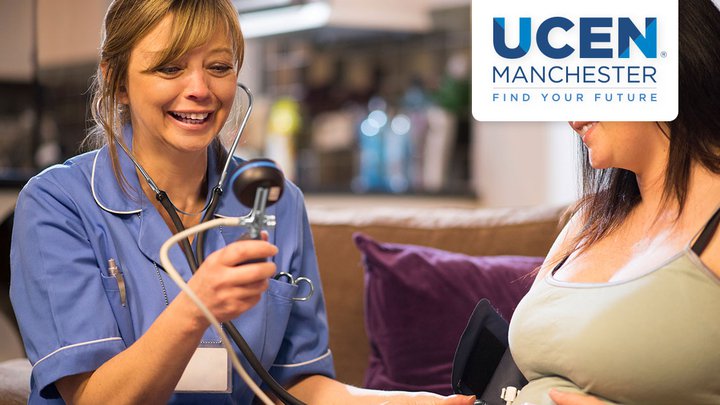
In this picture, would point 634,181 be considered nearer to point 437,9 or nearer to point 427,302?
point 427,302

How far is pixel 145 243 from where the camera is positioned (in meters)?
1.34

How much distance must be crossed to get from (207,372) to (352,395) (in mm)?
230

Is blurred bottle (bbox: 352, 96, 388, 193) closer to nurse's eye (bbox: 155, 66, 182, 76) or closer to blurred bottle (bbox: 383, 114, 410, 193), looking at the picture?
blurred bottle (bbox: 383, 114, 410, 193)

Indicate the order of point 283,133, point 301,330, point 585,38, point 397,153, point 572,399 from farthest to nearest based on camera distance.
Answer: point 283,133, point 397,153, point 301,330, point 572,399, point 585,38

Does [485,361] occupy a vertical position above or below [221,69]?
below

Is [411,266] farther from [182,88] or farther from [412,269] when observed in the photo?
[182,88]

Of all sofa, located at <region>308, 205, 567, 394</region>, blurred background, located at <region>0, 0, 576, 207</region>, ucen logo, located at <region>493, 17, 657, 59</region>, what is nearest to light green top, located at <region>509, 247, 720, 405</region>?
ucen logo, located at <region>493, 17, 657, 59</region>

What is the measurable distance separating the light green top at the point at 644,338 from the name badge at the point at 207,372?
1.49 feet

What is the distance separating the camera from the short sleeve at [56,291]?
48.0 inches

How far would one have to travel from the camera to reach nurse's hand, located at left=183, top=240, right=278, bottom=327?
935 mm

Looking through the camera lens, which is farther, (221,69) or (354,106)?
(354,106)

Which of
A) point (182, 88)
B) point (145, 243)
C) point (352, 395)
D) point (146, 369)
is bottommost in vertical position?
point (352, 395)

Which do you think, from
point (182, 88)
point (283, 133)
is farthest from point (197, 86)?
point (283, 133)

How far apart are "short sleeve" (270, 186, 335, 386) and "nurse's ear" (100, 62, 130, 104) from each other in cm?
31
